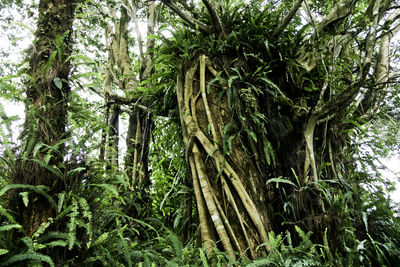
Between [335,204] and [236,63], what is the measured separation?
1707mm

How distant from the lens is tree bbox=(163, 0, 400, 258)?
2.43m

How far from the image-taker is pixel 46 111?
2.00 metres

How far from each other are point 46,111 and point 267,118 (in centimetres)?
204

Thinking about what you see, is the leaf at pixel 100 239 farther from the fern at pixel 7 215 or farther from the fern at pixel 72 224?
the fern at pixel 7 215

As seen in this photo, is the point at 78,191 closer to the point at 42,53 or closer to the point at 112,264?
the point at 112,264

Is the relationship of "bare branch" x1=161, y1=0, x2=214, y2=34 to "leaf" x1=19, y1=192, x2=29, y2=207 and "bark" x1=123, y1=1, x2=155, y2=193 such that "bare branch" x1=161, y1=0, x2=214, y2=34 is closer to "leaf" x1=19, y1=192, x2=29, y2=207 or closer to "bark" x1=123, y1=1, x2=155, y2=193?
"bark" x1=123, y1=1, x2=155, y2=193

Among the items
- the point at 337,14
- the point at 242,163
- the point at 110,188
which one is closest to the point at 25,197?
the point at 110,188

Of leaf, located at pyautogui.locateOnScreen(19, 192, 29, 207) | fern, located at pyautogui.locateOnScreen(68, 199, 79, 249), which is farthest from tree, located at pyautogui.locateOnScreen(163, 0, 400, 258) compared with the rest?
leaf, located at pyautogui.locateOnScreen(19, 192, 29, 207)

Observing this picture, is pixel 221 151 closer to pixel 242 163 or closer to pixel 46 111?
pixel 242 163

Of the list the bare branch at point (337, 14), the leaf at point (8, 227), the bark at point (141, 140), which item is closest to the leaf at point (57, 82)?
the leaf at point (8, 227)

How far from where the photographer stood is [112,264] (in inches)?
71.1

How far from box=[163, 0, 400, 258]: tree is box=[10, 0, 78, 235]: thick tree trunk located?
115 cm

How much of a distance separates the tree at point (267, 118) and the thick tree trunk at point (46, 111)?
1.15 metres

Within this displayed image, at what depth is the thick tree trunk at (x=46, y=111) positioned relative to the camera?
67.4 inches
